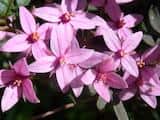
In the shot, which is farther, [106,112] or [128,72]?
[106,112]

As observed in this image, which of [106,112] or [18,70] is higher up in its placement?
[18,70]

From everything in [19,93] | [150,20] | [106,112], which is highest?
[150,20]

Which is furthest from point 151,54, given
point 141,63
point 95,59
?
point 95,59

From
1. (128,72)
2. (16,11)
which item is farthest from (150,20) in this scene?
(16,11)

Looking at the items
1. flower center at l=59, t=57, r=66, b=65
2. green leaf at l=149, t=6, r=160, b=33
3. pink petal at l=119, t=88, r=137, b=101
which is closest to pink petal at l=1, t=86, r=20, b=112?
flower center at l=59, t=57, r=66, b=65

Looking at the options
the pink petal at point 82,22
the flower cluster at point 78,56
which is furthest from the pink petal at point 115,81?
the pink petal at point 82,22

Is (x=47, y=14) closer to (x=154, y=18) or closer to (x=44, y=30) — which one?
(x=44, y=30)

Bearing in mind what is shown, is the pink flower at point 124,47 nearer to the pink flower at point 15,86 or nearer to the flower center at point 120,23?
the flower center at point 120,23

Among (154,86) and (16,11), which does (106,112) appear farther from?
(16,11)
